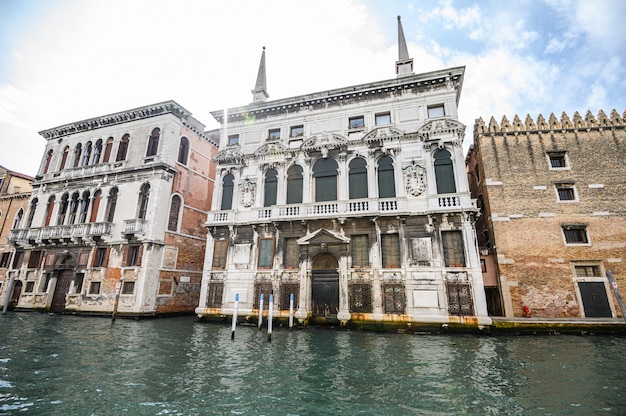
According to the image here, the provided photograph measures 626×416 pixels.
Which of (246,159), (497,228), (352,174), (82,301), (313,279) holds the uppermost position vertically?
(246,159)

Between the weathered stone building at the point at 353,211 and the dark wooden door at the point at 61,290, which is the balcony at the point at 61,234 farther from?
the weathered stone building at the point at 353,211

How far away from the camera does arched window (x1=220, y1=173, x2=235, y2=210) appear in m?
17.8

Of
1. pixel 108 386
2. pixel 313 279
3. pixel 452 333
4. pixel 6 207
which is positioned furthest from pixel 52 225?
pixel 452 333

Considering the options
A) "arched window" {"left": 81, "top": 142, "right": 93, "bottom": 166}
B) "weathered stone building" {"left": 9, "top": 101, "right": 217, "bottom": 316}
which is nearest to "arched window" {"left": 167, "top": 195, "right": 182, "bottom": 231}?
"weathered stone building" {"left": 9, "top": 101, "right": 217, "bottom": 316}

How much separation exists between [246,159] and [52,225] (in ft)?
47.8

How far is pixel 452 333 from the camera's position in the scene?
12812 mm

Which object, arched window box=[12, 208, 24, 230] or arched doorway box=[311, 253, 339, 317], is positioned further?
arched window box=[12, 208, 24, 230]

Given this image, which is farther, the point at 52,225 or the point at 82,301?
the point at 52,225

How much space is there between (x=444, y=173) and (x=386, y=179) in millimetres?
2766

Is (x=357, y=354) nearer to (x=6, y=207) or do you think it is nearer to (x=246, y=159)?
(x=246, y=159)

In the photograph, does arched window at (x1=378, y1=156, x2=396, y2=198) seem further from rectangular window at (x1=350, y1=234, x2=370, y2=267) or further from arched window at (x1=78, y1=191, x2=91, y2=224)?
arched window at (x1=78, y1=191, x2=91, y2=224)

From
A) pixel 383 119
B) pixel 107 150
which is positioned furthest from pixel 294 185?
pixel 107 150

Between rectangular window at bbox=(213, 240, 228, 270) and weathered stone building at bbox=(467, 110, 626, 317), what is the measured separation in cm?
1394

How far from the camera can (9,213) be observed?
24.2m
